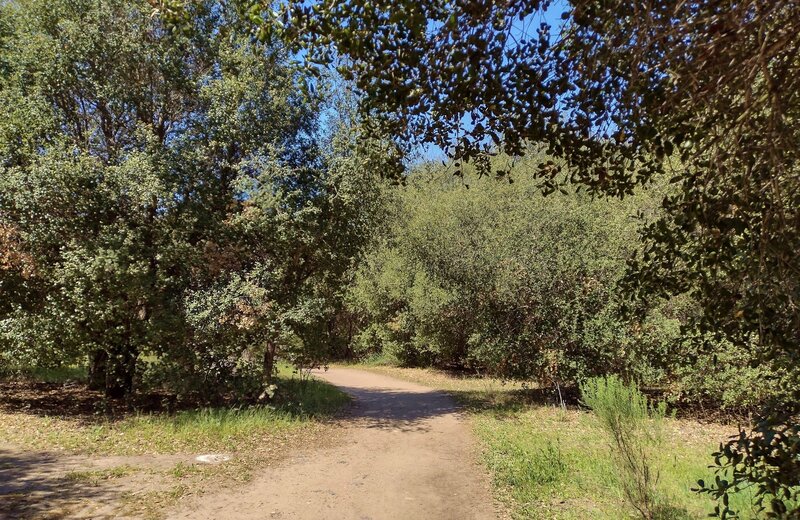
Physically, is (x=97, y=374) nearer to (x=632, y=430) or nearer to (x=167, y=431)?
(x=167, y=431)

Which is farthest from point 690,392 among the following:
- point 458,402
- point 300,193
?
point 300,193

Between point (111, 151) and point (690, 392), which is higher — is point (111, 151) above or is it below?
above

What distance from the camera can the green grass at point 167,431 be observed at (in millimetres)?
8711

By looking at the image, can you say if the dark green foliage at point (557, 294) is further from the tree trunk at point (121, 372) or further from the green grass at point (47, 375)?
the green grass at point (47, 375)

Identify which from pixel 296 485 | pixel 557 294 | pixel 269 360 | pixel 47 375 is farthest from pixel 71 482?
pixel 47 375

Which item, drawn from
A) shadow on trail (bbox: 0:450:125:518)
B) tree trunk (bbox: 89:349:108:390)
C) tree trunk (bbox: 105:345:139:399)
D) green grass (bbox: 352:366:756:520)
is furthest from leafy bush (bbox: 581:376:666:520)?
tree trunk (bbox: 89:349:108:390)

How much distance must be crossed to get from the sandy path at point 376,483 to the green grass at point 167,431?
1.38 metres

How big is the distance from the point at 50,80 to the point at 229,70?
3980 millimetres

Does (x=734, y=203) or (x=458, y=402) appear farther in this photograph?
(x=458, y=402)

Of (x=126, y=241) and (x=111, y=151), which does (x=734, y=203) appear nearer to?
(x=126, y=241)

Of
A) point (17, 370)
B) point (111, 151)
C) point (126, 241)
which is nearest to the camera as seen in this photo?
point (126, 241)

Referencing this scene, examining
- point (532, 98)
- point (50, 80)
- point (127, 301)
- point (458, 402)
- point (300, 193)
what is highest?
point (50, 80)

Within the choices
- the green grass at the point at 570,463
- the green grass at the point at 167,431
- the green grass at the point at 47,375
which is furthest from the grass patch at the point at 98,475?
the green grass at the point at 47,375

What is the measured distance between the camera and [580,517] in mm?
5711
